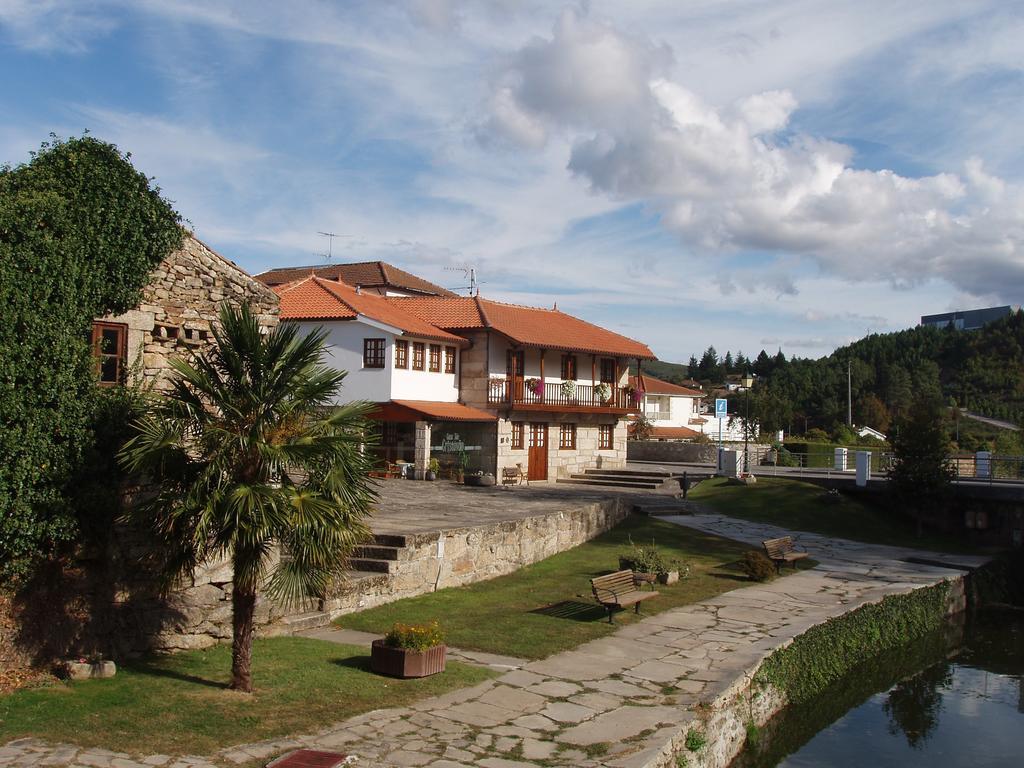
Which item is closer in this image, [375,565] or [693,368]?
[375,565]

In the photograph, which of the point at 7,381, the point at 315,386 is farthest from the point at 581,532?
the point at 7,381

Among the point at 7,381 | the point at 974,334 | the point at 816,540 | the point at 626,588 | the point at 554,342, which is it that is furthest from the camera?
the point at 974,334

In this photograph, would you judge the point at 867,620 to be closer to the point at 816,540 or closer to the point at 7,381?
the point at 816,540

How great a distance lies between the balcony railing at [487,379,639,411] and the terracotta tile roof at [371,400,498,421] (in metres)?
1.42

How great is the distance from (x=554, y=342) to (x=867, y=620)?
20.0m

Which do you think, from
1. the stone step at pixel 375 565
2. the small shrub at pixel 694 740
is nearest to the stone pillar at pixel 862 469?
the stone step at pixel 375 565

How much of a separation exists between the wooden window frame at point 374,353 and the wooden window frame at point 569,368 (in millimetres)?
8726

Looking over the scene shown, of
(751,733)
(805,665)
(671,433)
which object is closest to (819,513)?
(805,665)

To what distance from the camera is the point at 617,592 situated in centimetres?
1416

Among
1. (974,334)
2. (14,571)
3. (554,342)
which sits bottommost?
(14,571)

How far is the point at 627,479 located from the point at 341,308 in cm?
1272

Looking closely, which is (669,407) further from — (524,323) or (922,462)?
(922,462)

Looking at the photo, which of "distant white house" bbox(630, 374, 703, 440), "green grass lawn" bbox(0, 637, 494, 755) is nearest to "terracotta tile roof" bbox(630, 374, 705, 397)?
"distant white house" bbox(630, 374, 703, 440)

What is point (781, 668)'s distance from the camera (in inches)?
482
